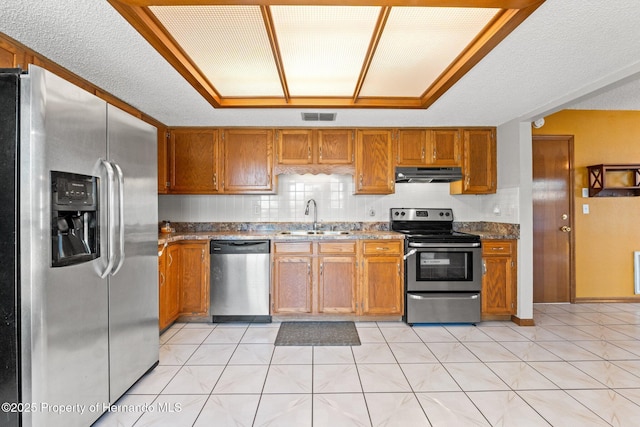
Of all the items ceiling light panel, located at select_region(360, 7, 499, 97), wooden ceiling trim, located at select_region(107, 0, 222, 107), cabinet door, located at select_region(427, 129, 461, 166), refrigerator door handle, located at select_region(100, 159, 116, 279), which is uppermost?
ceiling light panel, located at select_region(360, 7, 499, 97)

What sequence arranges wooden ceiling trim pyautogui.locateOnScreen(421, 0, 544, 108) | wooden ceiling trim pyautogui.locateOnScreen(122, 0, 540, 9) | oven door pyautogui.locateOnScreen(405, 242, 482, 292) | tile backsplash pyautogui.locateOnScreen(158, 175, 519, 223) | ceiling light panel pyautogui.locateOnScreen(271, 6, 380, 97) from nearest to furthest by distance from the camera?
wooden ceiling trim pyautogui.locateOnScreen(122, 0, 540, 9) → wooden ceiling trim pyautogui.locateOnScreen(421, 0, 544, 108) → ceiling light panel pyautogui.locateOnScreen(271, 6, 380, 97) → oven door pyautogui.locateOnScreen(405, 242, 482, 292) → tile backsplash pyautogui.locateOnScreen(158, 175, 519, 223)

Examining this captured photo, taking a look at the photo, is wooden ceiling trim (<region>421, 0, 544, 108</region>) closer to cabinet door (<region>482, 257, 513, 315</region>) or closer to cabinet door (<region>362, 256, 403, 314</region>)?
cabinet door (<region>362, 256, 403, 314</region>)

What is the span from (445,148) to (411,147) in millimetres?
398

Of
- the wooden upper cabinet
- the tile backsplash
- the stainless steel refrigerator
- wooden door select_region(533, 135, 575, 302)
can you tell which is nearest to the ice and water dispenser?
the stainless steel refrigerator

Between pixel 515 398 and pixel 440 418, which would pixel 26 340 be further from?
pixel 515 398

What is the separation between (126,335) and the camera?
1.91 meters

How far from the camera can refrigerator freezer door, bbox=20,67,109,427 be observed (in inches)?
51.7

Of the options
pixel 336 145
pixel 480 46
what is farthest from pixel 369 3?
pixel 336 145

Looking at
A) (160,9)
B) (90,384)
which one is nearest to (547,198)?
(160,9)

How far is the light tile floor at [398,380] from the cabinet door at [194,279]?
0.73 ft

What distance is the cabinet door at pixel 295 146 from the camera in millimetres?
3600

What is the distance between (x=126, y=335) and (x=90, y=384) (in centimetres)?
33

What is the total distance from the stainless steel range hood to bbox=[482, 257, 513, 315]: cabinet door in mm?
980

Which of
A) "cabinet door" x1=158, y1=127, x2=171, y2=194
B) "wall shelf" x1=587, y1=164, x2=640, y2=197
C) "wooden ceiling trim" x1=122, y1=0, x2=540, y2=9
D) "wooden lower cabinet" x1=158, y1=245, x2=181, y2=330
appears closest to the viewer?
"wooden ceiling trim" x1=122, y1=0, x2=540, y2=9
